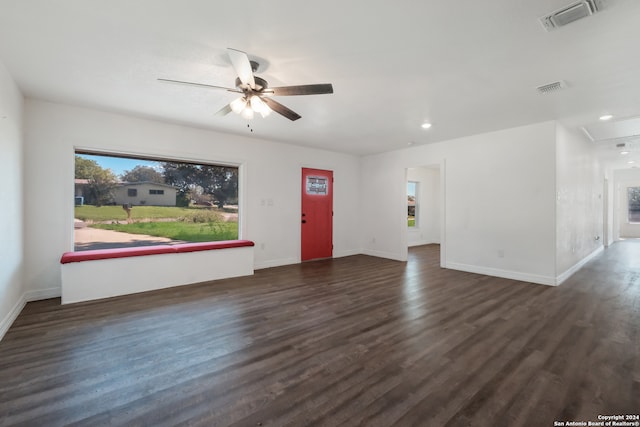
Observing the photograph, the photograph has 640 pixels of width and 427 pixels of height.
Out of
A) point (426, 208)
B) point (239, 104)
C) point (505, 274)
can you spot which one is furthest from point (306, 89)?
point (426, 208)

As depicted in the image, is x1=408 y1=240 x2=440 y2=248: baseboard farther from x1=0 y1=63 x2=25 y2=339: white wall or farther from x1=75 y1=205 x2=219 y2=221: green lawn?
x1=0 y1=63 x2=25 y2=339: white wall

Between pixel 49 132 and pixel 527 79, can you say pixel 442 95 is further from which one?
pixel 49 132

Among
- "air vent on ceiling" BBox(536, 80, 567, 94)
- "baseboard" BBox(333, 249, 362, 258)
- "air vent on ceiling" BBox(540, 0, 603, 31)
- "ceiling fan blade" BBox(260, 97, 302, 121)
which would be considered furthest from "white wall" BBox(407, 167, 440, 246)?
"air vent on ceiling" BBox(540, 0, 603, 31)

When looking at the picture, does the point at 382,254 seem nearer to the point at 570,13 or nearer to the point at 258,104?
the point at 258,104

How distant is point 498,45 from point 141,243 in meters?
5.27

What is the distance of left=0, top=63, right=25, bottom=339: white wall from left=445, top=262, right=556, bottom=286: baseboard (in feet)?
20.5


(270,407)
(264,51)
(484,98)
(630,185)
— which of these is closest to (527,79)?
(484,98)

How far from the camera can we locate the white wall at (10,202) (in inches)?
103

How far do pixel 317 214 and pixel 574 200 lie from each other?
16.1 ft

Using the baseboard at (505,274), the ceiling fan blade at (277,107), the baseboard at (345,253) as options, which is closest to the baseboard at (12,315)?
the ceiling fan blade at (277,107)

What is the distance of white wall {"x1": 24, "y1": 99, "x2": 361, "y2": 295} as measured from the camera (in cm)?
354

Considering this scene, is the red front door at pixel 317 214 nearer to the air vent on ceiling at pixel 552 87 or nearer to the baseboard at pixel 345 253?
the baseboard at pixel 345 253

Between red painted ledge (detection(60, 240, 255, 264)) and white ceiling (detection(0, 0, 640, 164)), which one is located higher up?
white ceiling (detection(0, 0, 640, 164))

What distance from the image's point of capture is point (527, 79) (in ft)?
9.12
